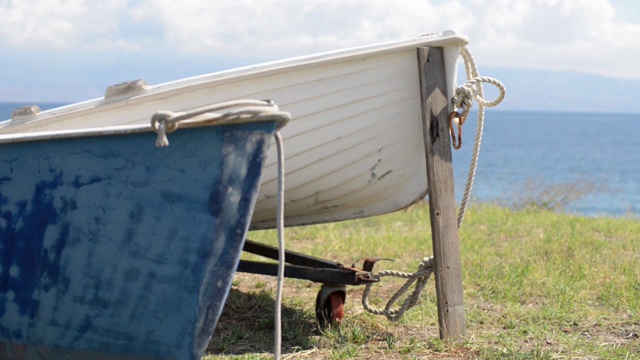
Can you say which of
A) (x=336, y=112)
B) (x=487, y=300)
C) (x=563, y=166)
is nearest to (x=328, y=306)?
(x=336, y=112)

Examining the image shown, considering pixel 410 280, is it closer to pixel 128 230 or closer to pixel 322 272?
pixel 322 272

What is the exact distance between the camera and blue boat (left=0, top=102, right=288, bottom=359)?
10.4 ft

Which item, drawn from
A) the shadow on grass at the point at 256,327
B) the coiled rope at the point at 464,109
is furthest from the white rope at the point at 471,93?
the shadow on grass at the point at 256,327

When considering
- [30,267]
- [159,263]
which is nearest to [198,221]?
[159,263]

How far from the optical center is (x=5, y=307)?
3471 millimetres

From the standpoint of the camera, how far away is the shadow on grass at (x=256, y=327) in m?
4.34

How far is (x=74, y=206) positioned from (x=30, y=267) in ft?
1.12

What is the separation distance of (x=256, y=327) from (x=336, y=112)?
1.31 m

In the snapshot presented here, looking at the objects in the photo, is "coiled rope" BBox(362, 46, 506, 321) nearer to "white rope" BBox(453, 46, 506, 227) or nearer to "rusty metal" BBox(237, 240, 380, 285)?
"white rope" BBox(453, 46, 506, 227)

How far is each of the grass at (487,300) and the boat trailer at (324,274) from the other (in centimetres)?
11

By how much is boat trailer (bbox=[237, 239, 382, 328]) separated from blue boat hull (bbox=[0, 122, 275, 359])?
122 centimetres

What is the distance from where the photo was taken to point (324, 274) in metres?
4.46

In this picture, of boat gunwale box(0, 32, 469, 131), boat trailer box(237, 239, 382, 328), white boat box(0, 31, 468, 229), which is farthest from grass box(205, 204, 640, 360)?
boat gunwale box(0, 32, 469, 131)

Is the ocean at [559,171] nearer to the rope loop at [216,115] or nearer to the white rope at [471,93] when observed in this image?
the white rope at [471,93]
